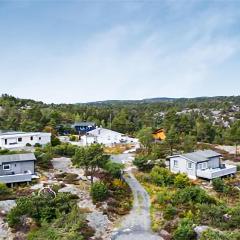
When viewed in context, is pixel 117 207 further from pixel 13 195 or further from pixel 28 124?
pixel 28 124

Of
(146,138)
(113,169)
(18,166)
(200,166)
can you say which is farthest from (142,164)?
(18,166)

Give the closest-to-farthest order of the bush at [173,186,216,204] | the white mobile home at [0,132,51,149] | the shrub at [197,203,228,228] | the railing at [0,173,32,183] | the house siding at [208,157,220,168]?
the shrub at [197,203,228,228]
the bush at [173,186,216,204]
the railing at [0,173,32,183]
the house siding at [208,157,220,168]
the white mobile home at [0,132,51,149]

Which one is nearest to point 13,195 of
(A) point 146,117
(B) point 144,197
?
(B) point 144,197

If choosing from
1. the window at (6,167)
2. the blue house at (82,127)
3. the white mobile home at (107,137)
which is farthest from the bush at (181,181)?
the blue house at (82,127)

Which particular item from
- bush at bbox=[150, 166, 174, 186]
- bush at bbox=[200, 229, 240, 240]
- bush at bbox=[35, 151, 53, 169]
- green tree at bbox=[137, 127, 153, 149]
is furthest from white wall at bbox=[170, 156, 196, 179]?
bush at bbox=[200, 229, 240, 240]

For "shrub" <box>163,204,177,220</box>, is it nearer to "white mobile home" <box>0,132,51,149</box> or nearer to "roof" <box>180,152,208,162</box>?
"roof" <box>180,152,208,162</box>

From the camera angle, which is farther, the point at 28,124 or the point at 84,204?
the point at 28,124
